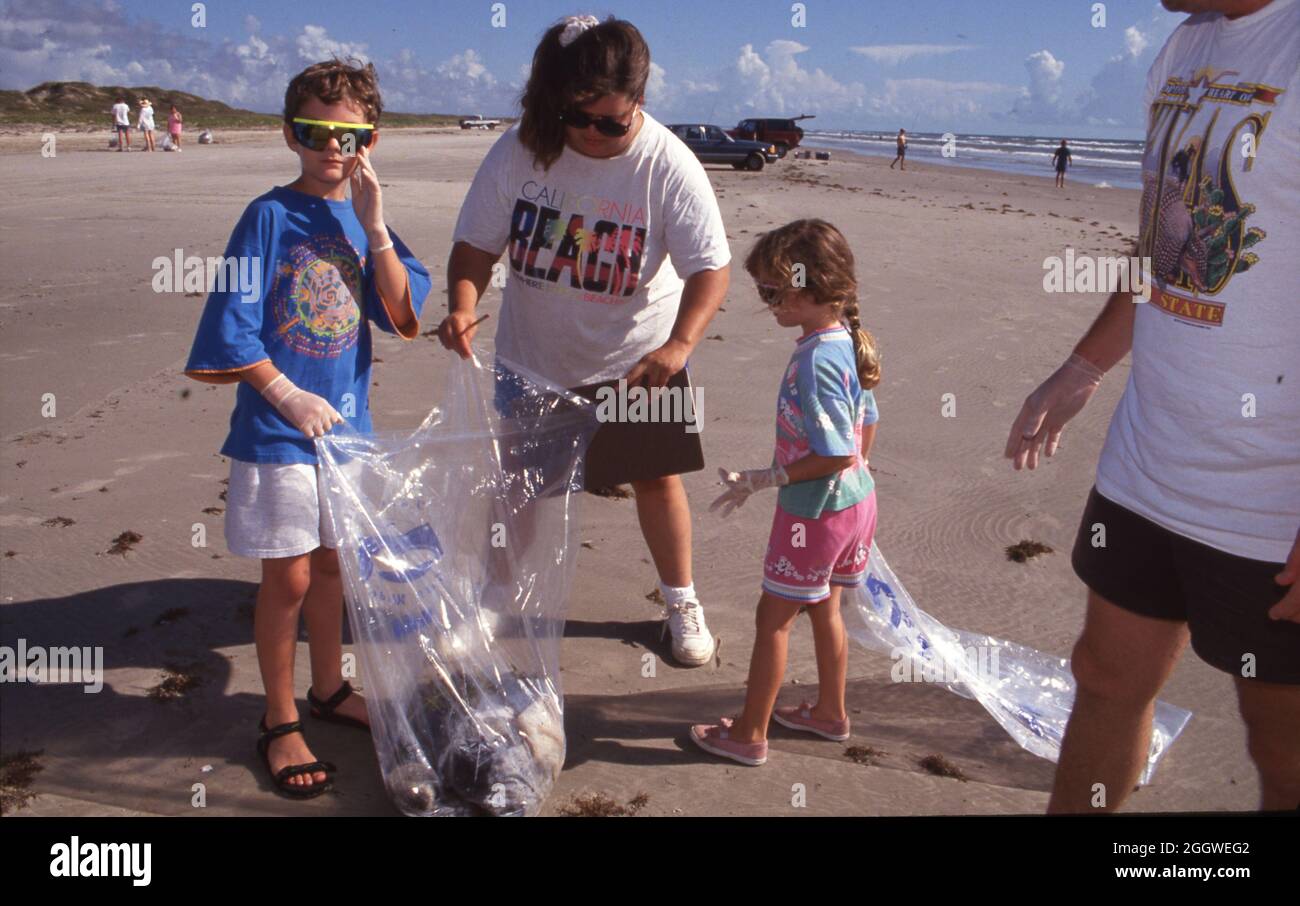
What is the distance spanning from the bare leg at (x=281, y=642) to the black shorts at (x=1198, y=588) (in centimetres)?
182

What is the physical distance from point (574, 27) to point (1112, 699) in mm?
2146

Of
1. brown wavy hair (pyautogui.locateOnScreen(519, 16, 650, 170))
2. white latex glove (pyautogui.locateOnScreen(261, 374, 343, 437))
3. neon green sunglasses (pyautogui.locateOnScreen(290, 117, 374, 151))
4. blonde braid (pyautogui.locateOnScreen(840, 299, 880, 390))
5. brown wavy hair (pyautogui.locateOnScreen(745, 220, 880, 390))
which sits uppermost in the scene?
brown wavy hair (pyautogui.locateOnScreen(519, 16, 650, 170))

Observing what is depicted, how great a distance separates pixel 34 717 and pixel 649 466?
6.08ft

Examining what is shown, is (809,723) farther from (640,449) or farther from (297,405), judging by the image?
(297,405)

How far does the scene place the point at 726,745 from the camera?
2.81 m

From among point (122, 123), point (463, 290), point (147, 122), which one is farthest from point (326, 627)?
point (147, 122)

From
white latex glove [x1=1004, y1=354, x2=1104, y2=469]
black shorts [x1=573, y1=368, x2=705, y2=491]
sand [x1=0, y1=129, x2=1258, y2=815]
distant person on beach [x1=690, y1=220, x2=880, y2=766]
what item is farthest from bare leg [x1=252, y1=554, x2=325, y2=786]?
white latex glove [x1=1004, y1=354, x2=1104, y2=469]

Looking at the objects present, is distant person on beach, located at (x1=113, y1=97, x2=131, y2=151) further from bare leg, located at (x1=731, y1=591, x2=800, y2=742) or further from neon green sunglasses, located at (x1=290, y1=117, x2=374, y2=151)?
bare leg, located at (x1=731, y1=591, x2=800, y2=742)

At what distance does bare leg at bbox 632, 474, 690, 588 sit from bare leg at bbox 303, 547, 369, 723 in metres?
0.99

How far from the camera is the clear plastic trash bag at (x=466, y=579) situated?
8.14ft

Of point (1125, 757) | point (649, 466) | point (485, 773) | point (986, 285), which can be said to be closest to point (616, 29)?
point (649, 466)

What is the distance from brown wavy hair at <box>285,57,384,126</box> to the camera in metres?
2.49

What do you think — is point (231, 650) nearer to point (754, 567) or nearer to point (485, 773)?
point (485, 773)

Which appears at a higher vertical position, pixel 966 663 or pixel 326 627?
pixel 326 627
